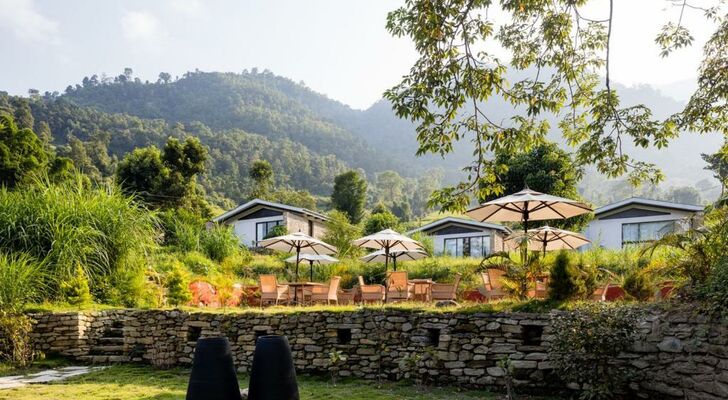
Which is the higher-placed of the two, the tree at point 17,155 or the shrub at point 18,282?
the tree at point 17,155

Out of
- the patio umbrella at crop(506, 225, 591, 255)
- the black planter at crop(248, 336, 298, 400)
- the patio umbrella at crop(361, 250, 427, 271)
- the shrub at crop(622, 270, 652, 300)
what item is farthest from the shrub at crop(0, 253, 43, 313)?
the shrub at crop(622, 270, 652, 300)

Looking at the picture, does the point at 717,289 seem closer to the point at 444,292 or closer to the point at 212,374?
the point at 212,374

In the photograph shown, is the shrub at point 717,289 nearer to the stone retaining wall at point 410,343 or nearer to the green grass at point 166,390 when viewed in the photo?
the stone retaining wall at point 410,343

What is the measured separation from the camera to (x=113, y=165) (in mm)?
48062

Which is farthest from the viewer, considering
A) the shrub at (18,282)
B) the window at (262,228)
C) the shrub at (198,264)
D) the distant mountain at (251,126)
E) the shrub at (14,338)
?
the distant mountain at (251,126)

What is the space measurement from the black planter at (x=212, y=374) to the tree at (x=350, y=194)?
36.3 metres

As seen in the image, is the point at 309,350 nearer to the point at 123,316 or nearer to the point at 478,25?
the point at 123,316

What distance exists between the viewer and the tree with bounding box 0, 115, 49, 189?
26016 millimetres

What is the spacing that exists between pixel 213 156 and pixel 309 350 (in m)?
62.3

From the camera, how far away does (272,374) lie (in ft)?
15.8

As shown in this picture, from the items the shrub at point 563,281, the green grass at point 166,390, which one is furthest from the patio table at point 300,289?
the shrub at point 563,281

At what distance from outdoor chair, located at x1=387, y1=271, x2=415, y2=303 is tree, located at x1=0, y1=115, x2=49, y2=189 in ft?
64.8

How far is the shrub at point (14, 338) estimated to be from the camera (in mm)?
9961

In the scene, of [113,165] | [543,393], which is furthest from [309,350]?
[113,165]
